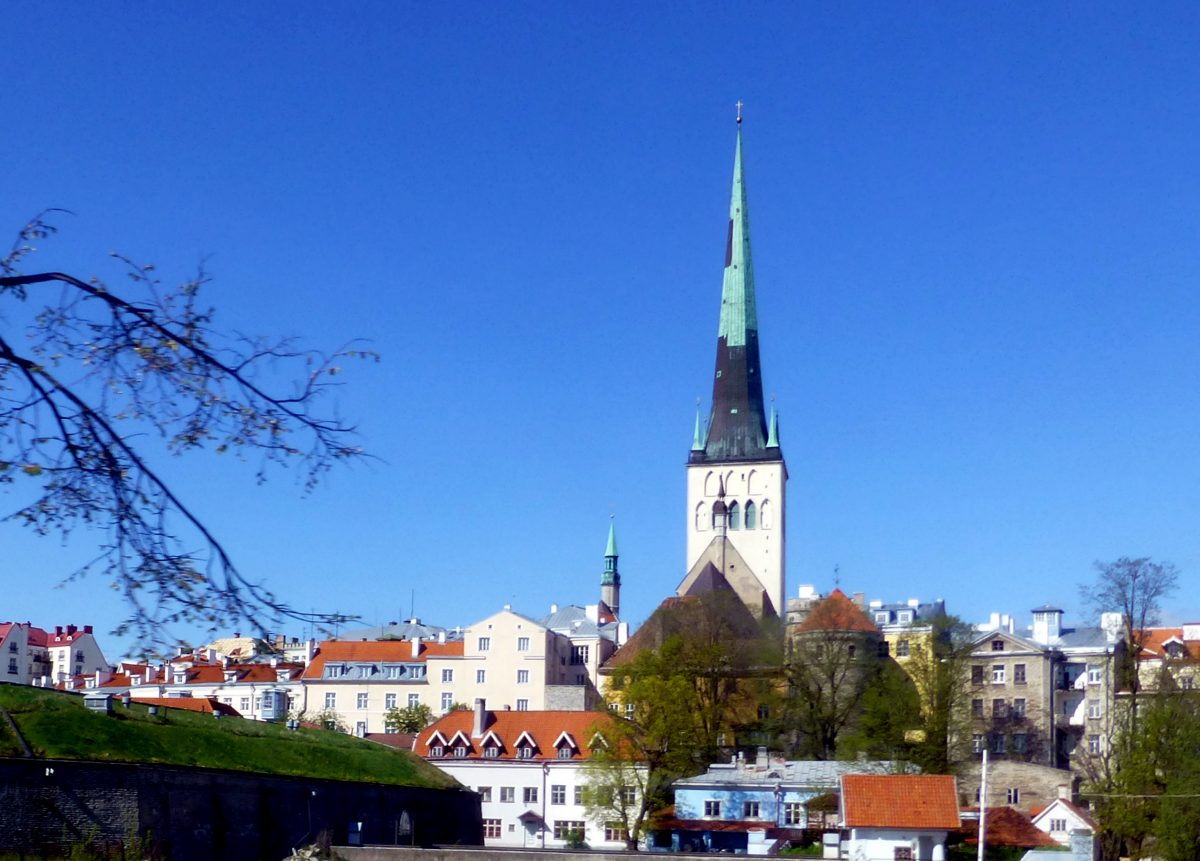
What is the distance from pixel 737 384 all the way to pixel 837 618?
30.2m

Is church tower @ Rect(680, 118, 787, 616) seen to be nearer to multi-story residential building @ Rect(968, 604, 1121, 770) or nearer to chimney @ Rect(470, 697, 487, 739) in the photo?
multi-story residential building @ Rect(968, 604, 1121, 770)

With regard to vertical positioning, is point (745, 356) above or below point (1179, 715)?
above

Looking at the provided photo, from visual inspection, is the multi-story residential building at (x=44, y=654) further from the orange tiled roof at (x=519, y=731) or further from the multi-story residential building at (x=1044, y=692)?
the multi-story residential building at (x=1044, y=692)

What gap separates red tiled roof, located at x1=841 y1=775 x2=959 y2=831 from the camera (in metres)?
33.8

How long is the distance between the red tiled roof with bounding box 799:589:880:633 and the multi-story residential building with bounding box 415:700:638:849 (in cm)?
887

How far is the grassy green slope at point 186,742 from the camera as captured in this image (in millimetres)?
31609

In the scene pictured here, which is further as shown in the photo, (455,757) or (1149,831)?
(455,757)

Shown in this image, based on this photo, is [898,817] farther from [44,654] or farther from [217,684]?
[44,654]

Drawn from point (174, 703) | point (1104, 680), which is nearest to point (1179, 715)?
point (1104, 680)

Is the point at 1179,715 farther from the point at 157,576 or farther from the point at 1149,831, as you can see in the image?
the point at 157,576

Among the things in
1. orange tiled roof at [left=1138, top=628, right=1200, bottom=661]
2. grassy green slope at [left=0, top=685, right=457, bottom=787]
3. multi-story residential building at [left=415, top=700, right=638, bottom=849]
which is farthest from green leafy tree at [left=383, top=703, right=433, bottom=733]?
orange tiled roof at [left=1138, top=628, right=1200, bottom=661]

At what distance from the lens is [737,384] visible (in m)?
83.2

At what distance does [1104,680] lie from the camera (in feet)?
177

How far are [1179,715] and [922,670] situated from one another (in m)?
11.6
